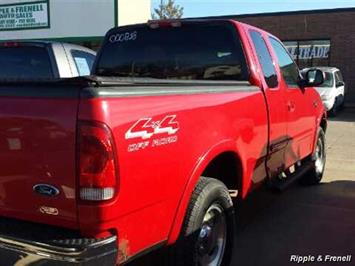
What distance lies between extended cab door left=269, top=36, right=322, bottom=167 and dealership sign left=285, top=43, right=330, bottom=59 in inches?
755

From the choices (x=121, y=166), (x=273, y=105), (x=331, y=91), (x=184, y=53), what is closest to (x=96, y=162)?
(x=121, y=166)

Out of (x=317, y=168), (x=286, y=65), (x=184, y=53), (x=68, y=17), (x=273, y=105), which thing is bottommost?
(x=317, y=168)

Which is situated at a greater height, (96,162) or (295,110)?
(96,162)

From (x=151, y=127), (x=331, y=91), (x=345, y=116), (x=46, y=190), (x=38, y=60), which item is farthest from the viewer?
(x=345, y=116)

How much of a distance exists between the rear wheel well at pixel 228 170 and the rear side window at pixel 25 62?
117 inches

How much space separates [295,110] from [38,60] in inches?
126

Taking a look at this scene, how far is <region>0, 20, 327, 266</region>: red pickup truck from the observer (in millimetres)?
2881

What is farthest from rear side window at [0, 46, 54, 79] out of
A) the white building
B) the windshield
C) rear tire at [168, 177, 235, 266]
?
the windshield

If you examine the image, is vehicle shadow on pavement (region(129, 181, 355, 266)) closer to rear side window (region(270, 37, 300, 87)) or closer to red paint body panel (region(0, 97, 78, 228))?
red paint body panel (region(0, 97, 78, 228))

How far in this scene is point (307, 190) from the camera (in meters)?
7.37

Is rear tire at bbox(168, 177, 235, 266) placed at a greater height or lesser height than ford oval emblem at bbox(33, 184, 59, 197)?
lesser

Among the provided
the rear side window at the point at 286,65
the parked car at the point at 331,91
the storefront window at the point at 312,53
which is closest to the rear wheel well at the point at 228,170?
the rear side window at the point at 286,65

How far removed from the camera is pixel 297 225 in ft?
19.0

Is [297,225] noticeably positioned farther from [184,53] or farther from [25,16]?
[25,16]
